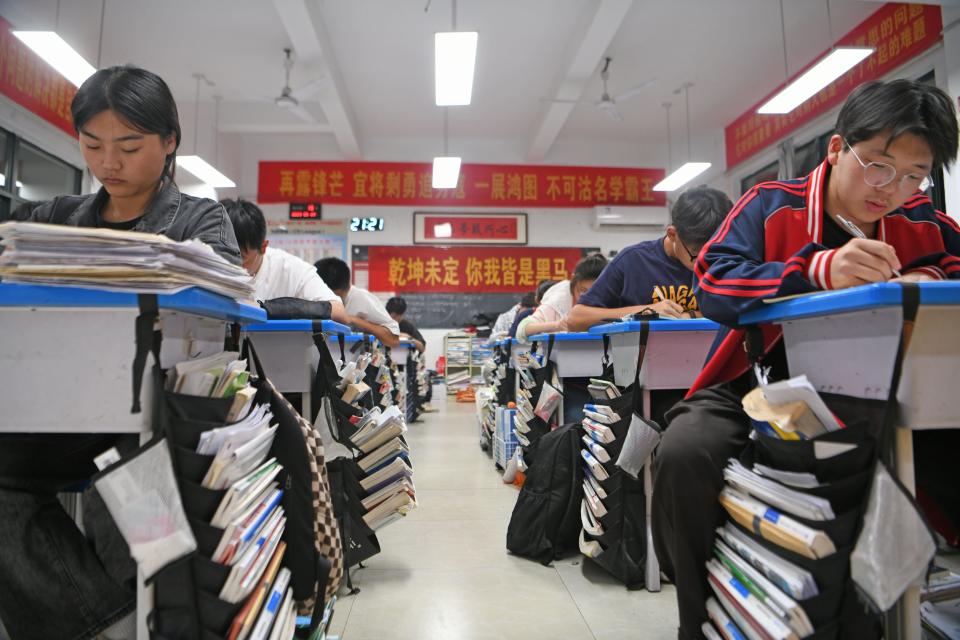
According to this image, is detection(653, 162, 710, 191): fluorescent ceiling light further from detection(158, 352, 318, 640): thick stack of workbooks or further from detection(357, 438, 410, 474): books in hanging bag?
detection(158, 352, 318, 640): thick stack of workbooks

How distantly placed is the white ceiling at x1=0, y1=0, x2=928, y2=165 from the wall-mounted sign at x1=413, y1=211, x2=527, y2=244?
120 cm

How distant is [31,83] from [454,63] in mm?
3614

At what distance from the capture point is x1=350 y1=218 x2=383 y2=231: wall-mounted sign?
25.1 ft

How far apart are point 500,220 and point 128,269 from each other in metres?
7.24

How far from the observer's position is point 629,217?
7.77m

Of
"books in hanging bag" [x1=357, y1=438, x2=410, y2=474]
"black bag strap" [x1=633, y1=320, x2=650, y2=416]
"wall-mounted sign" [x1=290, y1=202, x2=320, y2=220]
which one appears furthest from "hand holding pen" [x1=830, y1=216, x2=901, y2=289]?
"wall-mounted sign" [x1=290, y1=202, x2=320, y2=220]

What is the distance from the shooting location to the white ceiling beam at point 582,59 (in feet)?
14.9

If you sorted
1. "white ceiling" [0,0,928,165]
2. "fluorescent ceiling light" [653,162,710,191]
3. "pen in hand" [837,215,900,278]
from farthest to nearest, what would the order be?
"fluorescent ceiling light" [653,162,710,191]
"white ceiling" [0,0,928,165]
"pen in hand" [837,215,900,278]

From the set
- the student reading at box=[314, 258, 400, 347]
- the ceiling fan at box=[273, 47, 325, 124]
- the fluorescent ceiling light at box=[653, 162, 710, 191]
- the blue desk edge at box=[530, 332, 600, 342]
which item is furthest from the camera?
the fluorescent ceiling light at box=[653, 162, 710, 191]

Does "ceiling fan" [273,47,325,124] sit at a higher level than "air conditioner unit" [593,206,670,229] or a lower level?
higher

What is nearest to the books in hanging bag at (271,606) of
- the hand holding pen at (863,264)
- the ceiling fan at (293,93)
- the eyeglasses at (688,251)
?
the hand holding pen at (863,264)

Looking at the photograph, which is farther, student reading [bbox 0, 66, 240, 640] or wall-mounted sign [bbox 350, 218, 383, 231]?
wall-mounted sign [bbox 350, 218, 383, 231]

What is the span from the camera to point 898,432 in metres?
0.76

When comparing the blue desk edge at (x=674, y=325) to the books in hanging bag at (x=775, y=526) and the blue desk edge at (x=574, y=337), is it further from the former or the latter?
the books in hanging bag at (x=775, y=526)
